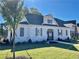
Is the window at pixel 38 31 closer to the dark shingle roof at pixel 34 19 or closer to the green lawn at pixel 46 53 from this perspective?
the dark shingle roof at pixel 34 19

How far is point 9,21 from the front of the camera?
1215 cm

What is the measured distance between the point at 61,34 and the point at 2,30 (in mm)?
12846

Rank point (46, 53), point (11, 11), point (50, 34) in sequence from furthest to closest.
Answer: point (50, 34) → point (46, 53) → point (11, 11)

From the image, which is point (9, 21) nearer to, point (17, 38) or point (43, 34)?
point (17, 38)

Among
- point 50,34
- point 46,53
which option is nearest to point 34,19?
point 50,34

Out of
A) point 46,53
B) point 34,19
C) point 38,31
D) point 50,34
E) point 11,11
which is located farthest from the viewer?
point 50,34

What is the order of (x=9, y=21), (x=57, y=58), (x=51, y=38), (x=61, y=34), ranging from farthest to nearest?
(x=61, y=34)
(x=51, y=38)
(x=57, y=58)
(x=9, y=21)

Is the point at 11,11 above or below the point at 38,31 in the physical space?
above

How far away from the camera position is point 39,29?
31547mm

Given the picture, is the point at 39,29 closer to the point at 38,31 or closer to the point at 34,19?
the point at 38,31

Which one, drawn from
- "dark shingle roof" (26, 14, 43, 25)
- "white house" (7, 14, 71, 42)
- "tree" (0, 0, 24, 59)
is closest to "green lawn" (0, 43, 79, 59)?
"tree" (0, 0, 24, 59)

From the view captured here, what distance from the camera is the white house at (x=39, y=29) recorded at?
29.5 m

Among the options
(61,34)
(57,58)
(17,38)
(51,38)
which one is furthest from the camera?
(61,34)

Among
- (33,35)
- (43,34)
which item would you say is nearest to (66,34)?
(43,34)
